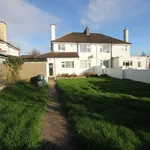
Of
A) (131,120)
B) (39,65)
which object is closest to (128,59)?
(39,65)

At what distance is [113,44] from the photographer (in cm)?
2853

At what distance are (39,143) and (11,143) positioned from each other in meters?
0.66

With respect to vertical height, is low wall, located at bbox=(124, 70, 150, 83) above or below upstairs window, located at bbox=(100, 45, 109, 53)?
below

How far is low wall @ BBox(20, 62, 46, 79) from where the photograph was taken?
705 inches

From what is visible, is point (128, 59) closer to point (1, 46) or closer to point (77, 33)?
point (77, 33)

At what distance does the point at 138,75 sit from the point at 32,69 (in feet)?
38.4

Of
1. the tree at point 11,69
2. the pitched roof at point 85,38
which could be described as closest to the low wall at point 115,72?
the pitched roof at point 85,38

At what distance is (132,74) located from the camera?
Result: 1691 centimetres

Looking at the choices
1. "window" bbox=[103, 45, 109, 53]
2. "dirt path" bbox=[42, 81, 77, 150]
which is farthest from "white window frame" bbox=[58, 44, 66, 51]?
"dirt path" bbox=[42, 81, 77, 150]

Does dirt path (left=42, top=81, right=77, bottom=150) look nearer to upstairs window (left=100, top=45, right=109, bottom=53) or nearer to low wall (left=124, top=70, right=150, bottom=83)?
low wall (left=124, top=70, right=150, bottom=83)

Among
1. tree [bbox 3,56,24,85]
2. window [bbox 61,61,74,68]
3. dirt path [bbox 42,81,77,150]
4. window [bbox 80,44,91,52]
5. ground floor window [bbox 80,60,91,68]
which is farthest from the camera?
window [bbox 80,44,91,52]

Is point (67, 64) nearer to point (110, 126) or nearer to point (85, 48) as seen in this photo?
point (85, 48)

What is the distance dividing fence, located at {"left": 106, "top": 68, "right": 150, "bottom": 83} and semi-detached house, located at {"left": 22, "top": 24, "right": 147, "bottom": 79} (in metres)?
3.46

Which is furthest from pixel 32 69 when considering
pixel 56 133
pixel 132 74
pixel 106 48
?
pixel 106 48
